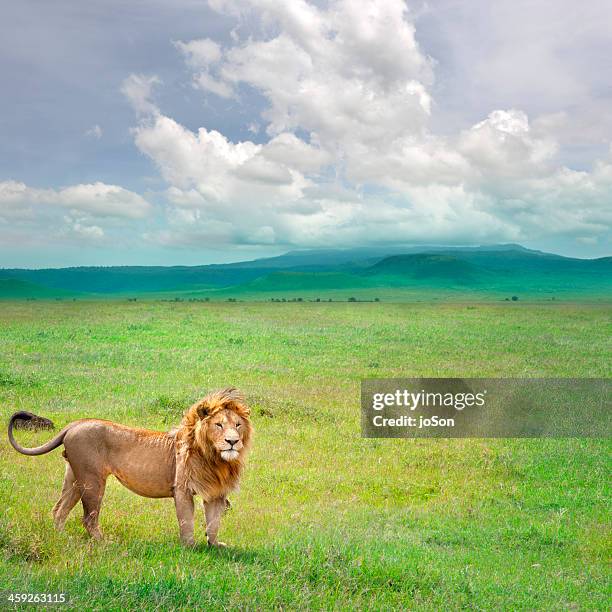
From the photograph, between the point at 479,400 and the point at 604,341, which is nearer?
the point at 479,400

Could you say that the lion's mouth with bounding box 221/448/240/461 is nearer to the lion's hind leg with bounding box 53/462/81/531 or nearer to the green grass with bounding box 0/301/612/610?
the green grass with bounding box 0/301/612/610

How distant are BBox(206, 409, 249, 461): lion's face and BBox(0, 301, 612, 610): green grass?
3.80 ft

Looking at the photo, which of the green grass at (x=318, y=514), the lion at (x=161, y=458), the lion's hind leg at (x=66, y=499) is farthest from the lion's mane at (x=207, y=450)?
the lion's hind leg at (x=66, y=499)

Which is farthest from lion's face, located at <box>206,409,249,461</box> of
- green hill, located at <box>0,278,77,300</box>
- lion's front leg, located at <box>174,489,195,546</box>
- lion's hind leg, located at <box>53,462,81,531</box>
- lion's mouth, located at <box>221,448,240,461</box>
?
green hill, located at <box>0,278,77,300</box>

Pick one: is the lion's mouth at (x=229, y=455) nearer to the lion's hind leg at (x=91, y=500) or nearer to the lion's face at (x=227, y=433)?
the lion's face at (x=227, y=433)

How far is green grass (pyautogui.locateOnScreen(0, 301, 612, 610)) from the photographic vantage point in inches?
228

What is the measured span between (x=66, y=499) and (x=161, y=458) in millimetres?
1058

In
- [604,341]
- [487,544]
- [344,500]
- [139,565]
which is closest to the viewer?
[139,565]

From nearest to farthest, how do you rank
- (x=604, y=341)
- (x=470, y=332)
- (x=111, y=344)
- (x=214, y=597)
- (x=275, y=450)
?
1. (x=214, y=597)
2. (x=275, y=450)
3. (x=111, y=344)
4. (x=604, y=341)
5. (x=470, y=332)

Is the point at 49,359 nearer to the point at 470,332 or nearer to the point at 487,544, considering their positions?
the point at 487,544

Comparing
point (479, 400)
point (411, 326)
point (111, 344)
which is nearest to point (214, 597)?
point (479, 400)

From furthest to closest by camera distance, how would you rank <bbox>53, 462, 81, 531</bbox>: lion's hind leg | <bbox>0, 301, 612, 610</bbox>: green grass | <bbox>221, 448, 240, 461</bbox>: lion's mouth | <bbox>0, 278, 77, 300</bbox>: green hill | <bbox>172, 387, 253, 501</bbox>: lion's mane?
<bbox>0, 278, 77, 300</bbox>: green hill < <bbox>53, 462, 81, 531</bbox>: lion's hind leg < <bbox>0, 301, 612, 610</bbox>: green grass < <bbox>172, 387, 253, 501</bbox>: lion's mane < <bbox>221, 448, 240, 461</bbox>: lion's mouth

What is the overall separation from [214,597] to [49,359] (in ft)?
72.2

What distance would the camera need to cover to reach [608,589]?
7.36 m
